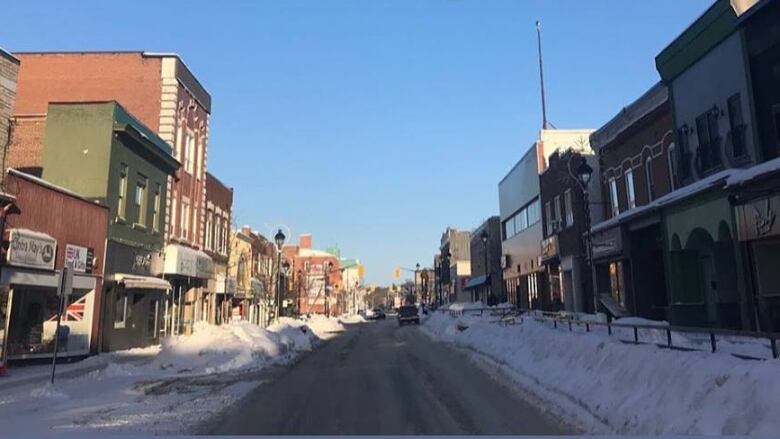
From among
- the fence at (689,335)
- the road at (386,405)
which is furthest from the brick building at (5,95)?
the fence at (689,335)

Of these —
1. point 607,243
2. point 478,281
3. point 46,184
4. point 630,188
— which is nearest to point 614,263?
point 607,243

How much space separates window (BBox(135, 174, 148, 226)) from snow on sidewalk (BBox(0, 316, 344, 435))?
6.11 m

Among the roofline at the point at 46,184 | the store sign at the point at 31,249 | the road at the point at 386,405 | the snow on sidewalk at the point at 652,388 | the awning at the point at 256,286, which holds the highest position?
the roofline at the point at 46,184

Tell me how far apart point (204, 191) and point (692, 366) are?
32.9 meters

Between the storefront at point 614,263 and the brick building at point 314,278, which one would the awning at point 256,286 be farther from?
the brick building at point 314,278

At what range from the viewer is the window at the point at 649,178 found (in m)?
26.2

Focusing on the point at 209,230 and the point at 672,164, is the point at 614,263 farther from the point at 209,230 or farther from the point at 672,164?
the point at 209,230

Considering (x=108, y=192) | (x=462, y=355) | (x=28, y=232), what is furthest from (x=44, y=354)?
(x=462, y=355)

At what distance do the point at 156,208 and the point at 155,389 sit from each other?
16388 mm

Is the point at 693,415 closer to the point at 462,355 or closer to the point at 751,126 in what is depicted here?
the point at 751,126

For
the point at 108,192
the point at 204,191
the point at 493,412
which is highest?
the point at 204,191

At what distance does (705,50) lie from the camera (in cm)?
Answer: 2000

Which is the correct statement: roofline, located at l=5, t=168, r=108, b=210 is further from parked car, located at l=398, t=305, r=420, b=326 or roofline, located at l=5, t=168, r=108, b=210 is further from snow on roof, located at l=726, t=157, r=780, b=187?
parked car, located at l=398, t=305, r=420, b=326

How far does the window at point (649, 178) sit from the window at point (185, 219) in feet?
75.2
